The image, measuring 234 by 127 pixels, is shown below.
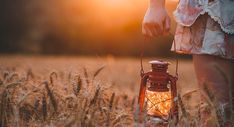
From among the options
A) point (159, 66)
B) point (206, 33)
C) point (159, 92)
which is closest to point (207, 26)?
point (206, 33)

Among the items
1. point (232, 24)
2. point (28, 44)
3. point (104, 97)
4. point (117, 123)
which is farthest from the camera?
point (28, 44)

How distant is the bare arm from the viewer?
3.34m

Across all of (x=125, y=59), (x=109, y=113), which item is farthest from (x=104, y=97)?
(x=125, y=59)

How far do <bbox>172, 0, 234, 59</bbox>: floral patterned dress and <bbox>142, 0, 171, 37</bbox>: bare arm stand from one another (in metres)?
0.12

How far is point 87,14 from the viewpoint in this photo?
49.6ft

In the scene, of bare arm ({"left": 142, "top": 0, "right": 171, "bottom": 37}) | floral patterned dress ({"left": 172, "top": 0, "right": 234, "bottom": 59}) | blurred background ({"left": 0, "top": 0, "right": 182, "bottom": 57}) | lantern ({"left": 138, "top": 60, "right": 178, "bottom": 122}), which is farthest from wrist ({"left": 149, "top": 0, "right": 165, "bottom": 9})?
blurred background ({"left": 0, "top": 0, "right": 182, "bottom": 57})

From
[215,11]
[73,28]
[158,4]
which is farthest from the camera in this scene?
[73,28]

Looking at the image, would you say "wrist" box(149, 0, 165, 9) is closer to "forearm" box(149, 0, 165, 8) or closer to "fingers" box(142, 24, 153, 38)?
"forearm" box(149, 0, 165, 8)

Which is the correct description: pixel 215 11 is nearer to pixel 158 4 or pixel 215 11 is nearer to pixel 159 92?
pixel 158 4

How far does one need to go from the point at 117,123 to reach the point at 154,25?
56 cm

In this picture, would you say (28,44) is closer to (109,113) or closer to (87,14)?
(87,14)

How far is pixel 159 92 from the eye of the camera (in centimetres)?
348

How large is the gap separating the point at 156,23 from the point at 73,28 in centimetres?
1159

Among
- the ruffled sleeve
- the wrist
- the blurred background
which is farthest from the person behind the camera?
the blurred background
